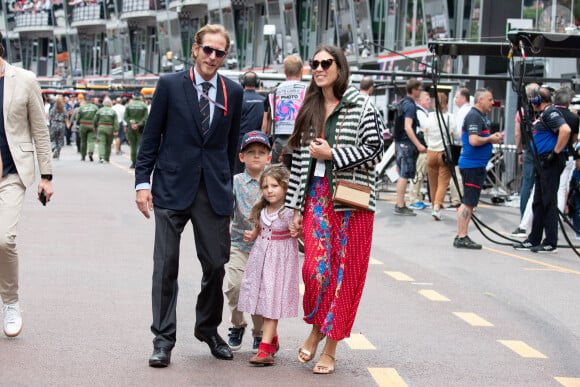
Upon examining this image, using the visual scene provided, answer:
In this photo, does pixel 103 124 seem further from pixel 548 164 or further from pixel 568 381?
pixel 568 381

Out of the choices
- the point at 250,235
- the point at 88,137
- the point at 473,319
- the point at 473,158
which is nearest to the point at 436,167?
the point at 473,158

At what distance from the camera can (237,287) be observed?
21.6ft

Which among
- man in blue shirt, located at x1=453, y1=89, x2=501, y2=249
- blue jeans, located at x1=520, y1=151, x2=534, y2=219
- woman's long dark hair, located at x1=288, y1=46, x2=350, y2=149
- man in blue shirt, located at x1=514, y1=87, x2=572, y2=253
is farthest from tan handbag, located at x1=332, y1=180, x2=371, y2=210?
blue jeans, located at x1=520, y1=151, x2=534, y2=219

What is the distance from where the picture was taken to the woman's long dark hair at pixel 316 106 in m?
6.21

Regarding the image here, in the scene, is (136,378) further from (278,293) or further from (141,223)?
(141,223)

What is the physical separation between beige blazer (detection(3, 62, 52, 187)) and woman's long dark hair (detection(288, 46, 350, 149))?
1.62 m

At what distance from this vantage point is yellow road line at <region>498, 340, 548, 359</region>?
6.87 metres

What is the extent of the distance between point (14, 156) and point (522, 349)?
11.0ft

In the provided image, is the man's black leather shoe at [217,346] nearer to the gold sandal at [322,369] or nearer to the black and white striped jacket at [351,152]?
the gold sandal at [322,369]

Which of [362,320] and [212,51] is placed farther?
[362,320]

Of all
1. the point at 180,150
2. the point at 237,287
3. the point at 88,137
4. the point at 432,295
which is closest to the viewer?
the point at 180,150

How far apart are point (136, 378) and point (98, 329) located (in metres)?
1.40

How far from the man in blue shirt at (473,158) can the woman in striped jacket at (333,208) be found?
6669 millimetres

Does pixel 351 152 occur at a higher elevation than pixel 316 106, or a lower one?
lower
